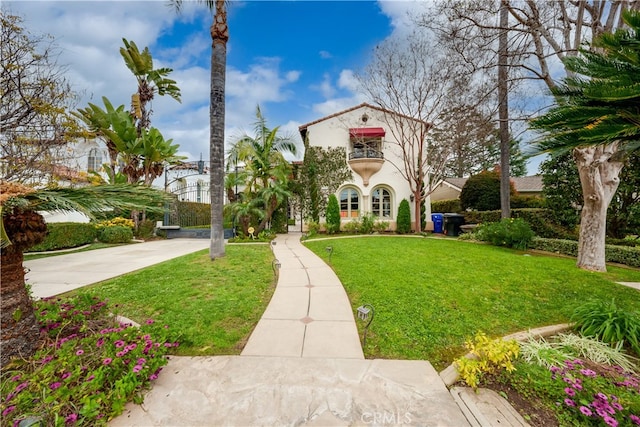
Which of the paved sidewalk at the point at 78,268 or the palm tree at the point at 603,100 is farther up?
the palm tree at the point at 603,100

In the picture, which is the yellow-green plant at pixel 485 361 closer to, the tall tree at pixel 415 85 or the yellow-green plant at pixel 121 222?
the tall tree at pixel 415 85

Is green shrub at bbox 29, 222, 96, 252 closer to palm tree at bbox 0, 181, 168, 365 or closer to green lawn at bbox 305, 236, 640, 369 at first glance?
palm tree at bbox 0, 181, 168, 365

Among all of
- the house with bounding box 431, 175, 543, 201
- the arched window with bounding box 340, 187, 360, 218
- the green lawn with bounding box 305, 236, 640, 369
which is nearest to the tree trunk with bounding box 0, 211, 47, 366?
the green lawn with bounding box 305, 236, 640, 369

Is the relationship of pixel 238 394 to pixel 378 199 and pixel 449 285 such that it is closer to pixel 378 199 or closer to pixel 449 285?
pixel 449 285

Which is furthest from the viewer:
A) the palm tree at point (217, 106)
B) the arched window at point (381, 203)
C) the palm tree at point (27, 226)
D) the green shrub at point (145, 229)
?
the arched window at point (381, 203)

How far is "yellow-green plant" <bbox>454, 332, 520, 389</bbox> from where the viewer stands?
92.7 inches

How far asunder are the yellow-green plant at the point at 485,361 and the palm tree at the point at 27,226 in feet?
12.4

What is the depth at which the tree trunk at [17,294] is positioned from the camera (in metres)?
2.35

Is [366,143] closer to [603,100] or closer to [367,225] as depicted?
[367,225]

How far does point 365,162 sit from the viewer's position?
1526 cm

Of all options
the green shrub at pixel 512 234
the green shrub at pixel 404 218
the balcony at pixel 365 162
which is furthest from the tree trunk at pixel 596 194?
the balcony at pixel 365 162

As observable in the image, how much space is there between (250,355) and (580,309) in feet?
16.6

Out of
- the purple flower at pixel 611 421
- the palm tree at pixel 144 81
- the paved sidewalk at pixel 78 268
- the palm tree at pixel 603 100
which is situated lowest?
the purple flower at pixel 611 421

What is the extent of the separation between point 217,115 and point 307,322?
6785mm
